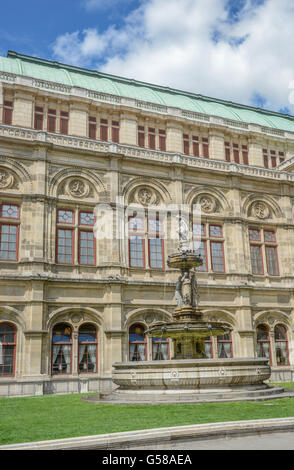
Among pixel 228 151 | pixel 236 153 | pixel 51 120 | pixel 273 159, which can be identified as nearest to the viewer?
pixel 51 120

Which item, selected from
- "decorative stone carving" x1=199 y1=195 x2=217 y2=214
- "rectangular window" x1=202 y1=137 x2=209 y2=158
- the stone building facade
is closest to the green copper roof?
the stone building facade

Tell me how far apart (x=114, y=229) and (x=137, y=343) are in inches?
274

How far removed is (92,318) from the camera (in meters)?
25.3

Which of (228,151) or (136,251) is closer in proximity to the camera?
(136,251)

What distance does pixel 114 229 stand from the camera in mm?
26859

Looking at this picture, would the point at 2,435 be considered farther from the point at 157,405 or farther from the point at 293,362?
the point at 293,362

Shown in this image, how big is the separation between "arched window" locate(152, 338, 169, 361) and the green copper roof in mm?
19558

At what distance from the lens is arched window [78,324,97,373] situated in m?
24.6

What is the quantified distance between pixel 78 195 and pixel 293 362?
17.8 metres

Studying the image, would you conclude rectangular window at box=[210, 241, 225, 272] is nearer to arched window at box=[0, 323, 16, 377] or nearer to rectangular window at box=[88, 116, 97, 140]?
rectangular window at box=[88, 116, 97, 140]

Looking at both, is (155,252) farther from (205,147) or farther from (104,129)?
(205,147)

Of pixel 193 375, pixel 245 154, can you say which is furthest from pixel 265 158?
pixel 193 375

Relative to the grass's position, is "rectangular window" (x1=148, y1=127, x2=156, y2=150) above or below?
above
